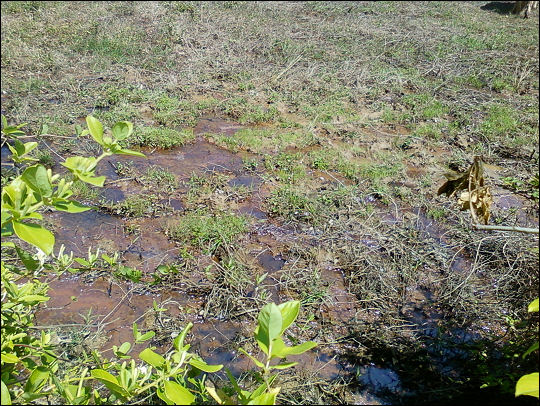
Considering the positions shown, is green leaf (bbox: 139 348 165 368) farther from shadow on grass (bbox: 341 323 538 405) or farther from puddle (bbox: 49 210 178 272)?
puddle (bbox: 49 210 178 272)

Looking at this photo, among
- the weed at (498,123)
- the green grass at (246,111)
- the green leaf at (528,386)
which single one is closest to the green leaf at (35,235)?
the green leaf at (528,386)

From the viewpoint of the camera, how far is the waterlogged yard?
2.76 meters

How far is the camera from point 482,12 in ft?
37.0

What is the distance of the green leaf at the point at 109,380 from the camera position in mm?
995

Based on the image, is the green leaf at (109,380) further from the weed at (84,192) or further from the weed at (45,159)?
the weed at (45,159)

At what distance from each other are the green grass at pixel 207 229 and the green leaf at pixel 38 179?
2803 millimetres

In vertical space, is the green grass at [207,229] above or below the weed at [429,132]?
below

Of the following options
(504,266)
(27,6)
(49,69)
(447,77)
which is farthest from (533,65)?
(27,6)

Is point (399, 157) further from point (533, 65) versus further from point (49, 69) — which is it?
point (49, 69)

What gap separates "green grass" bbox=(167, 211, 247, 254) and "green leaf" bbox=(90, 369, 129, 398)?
8.61 feet

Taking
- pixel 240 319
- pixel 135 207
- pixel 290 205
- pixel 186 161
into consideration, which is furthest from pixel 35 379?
pixel 186 161

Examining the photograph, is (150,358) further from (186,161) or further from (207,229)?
(186,161)

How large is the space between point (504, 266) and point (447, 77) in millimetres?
4547

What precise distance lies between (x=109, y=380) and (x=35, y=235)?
40 cm
